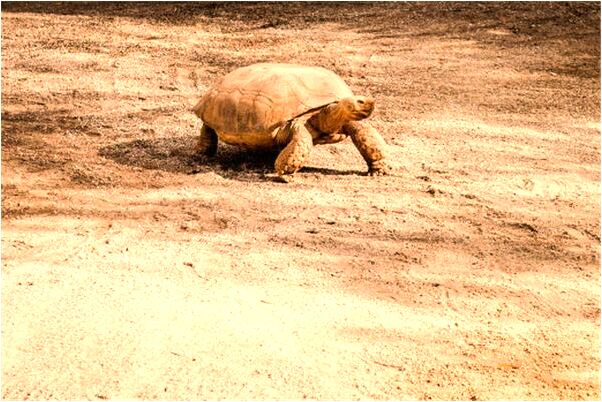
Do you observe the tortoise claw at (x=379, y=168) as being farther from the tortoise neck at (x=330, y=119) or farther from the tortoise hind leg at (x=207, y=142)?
the tortoise hind leg at (x=207, y=142)

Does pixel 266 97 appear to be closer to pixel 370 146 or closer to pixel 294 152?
pixel 294 152

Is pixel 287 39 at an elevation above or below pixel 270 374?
above

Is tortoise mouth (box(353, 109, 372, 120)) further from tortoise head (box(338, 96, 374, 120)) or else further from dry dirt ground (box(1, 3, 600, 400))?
dry dirt ground (box(1, 3, 600, 400))

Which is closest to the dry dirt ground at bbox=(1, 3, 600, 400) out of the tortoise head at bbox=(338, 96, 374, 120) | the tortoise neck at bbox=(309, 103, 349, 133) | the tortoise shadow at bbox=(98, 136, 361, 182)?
the tortoise shadow at bbox=(98, 136, 361, 182)

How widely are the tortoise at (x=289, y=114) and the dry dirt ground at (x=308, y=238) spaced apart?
0.25m

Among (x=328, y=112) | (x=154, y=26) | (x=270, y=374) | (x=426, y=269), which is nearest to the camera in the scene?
(x=270, y=374)

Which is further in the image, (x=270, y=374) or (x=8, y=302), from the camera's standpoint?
(x=8, y=302)

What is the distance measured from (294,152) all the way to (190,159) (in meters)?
1.13

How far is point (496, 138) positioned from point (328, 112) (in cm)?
189

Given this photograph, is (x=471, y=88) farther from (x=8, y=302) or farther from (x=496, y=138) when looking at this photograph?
(x=8, y=302)

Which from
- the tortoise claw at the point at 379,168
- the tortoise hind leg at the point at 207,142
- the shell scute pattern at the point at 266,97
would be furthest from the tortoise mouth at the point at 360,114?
the tortoise hind leg at the point at 207,142

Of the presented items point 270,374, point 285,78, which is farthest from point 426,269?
point 285,78

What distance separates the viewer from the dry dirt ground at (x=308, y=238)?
3.58 metres

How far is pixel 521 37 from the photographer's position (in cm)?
1009
